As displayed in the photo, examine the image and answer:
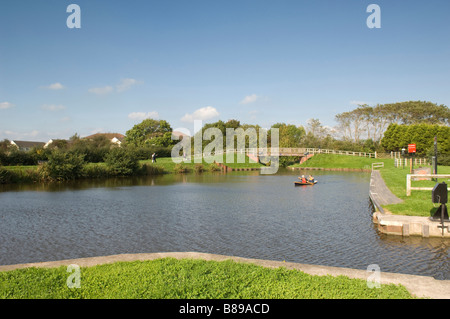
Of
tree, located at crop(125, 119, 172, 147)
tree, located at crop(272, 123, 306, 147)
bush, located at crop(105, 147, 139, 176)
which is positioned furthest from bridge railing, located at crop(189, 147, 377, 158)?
tree, located at crop(125, 119, 172, 147)

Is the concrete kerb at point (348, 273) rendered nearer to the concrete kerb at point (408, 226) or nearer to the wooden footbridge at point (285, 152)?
the concrete kerb at point (408, 226)

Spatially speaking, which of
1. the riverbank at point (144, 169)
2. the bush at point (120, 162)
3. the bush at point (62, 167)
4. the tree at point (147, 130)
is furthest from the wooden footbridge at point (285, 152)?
the tree at point (147, 130)

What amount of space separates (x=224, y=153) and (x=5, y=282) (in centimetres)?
6287

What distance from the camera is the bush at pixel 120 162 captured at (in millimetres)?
48500

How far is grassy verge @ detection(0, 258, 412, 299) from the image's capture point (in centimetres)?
598

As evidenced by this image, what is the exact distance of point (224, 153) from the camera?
69250mm

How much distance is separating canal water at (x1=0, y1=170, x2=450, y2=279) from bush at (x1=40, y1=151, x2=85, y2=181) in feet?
50.9

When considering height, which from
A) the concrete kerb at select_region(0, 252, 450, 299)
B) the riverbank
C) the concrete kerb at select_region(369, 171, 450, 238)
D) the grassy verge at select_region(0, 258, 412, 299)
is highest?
the riverbank

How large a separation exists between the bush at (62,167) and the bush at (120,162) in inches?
180

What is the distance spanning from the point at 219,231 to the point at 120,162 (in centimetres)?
3573

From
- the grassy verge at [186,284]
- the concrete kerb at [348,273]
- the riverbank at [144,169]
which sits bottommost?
the concrete kerb at [348,273]

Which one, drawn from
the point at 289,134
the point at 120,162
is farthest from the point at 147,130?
the point at 120,162

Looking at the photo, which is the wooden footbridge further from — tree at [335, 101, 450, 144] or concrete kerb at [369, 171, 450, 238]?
concrete kerb at [369, 171, 450, 238]
